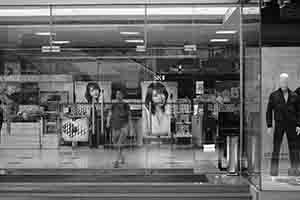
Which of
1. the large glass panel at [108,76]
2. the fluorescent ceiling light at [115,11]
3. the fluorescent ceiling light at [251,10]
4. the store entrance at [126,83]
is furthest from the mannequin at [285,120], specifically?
the large glass panel at [108,76]

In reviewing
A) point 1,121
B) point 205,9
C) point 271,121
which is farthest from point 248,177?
point 1,121

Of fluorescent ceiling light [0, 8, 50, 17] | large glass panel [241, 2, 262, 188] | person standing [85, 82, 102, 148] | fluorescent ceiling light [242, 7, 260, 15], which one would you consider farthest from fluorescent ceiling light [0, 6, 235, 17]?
person standing [85, 82, 102, 148]

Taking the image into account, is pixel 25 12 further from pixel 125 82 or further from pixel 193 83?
pixel 193 83

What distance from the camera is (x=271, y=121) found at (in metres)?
9.56

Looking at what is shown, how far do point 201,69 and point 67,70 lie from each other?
275 cm

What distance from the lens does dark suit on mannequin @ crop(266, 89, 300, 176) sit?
9617 millimetres

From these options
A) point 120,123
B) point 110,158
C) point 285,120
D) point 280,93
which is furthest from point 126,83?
point 285,120

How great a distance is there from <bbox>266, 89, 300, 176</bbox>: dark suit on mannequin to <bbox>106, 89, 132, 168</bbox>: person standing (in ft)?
10.3

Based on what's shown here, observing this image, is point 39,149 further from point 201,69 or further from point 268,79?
point 268,79

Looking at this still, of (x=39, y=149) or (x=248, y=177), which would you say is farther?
(x=39, y=149)

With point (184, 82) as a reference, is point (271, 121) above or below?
below

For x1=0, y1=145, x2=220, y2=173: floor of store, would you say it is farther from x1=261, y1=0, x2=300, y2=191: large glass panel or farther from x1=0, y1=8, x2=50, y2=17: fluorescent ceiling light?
x1=0, y1=8, x2=50, y2=17: fluorescent ceiling light

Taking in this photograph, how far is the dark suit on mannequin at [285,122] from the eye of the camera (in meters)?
9.62

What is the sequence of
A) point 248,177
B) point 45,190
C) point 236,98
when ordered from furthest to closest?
point 236,98 < point 248,177 < point 45,190
